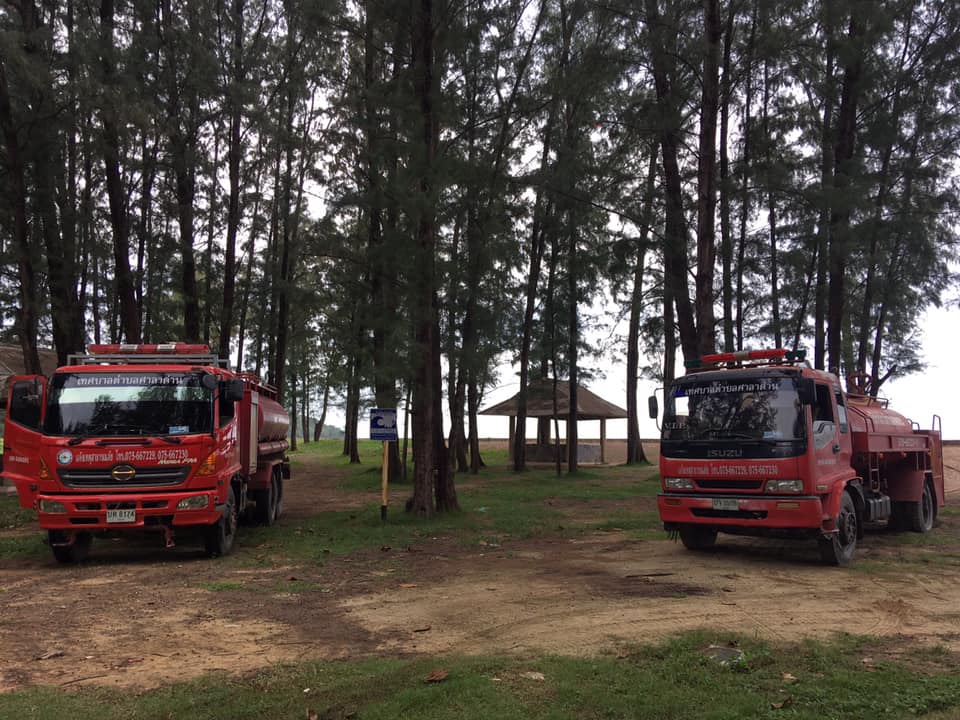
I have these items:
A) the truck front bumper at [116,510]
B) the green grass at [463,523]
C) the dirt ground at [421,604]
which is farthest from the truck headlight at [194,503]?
the green grass at [463,523]

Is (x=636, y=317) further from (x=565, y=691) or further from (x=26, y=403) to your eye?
(x=565, y=691)

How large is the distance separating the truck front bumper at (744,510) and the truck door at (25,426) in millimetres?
8706

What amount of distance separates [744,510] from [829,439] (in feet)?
5.16

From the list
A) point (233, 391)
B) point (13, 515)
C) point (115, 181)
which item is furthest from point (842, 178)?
point (13, 515)

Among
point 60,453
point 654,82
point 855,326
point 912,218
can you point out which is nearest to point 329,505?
point 60,453

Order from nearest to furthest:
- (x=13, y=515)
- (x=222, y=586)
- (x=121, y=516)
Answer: (x=222, y=586) < (x=121, y=516) < (x=13, y=515)

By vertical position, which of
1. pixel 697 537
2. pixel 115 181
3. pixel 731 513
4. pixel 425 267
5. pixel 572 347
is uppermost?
pixel 115 181

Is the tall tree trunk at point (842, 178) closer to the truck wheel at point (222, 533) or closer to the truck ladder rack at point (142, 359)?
the truck wheel at point (222, 533)

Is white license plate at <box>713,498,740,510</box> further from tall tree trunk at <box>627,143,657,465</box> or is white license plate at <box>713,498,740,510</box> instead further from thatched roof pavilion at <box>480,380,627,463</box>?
thatched roof pavilion at <box>480,380,627,463</box>

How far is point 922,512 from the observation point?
1402 centimetres

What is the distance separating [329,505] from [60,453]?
→ 9240 mm

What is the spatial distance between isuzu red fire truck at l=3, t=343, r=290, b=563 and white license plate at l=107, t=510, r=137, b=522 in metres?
0.01

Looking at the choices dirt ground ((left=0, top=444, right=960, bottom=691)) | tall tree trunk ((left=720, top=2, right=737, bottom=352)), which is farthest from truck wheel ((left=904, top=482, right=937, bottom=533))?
tall tree trunk ((left=720, top=2, right=737, bottom=352))

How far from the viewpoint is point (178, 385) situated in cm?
1088
